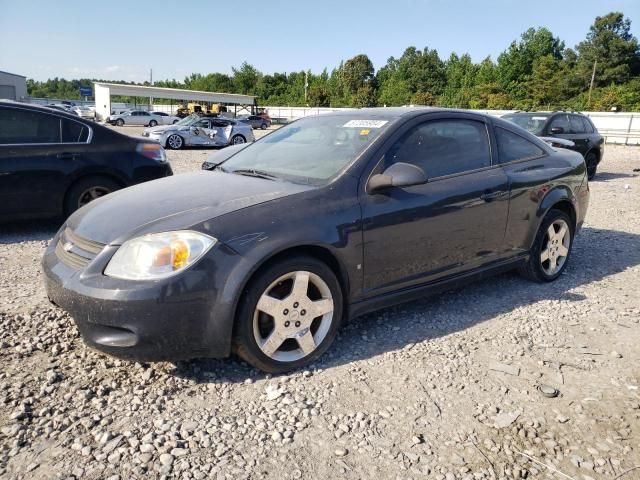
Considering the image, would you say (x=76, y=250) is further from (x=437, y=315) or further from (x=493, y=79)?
(x=493, y=79)

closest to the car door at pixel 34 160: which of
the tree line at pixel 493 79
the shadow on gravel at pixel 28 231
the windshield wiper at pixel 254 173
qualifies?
the shadow on gravel at pixel 28 231

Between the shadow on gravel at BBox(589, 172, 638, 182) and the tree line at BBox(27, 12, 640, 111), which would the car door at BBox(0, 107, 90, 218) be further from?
the tree line at BBox(27, 12, 640, 111)

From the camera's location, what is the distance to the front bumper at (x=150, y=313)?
247cm

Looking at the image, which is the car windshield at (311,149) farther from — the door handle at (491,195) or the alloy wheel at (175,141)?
the alloy wheel at (175,141)

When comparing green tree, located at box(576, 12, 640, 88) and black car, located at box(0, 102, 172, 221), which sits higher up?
green tree, located at box(576, 12, 640, 88)

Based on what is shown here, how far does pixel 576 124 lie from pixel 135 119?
125 feet

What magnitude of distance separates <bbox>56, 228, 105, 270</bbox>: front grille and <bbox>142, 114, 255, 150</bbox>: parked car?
16318 mm

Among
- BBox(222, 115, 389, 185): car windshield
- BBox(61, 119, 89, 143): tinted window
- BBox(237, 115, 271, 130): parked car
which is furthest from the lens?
BBox(237, 115, 271, 130): parked car

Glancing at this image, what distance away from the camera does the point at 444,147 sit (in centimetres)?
373

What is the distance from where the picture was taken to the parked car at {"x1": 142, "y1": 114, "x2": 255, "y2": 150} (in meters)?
19.2

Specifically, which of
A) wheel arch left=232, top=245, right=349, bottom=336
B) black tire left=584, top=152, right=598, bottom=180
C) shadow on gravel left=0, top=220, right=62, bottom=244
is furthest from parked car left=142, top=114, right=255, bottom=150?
wheel arch left=232, top=245, right=349, bottom=336

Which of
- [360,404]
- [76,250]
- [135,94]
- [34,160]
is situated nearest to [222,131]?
[34,160]

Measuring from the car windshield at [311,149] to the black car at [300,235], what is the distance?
0.6 inches

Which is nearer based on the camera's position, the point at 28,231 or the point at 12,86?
the point at 28,231
